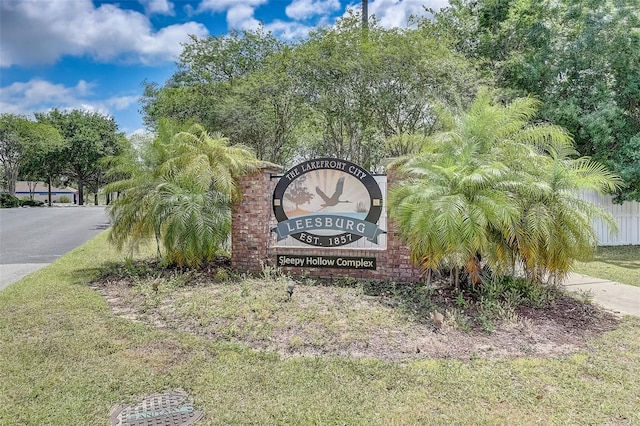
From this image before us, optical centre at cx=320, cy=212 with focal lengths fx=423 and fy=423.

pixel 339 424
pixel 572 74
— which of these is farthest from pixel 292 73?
pixel 339 424

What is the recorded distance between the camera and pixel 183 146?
7.56 m

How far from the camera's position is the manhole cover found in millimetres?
2945

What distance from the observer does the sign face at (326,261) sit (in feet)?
23.6

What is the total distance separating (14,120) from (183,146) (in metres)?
38.6

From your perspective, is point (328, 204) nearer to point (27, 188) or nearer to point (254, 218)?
point (254, 218)

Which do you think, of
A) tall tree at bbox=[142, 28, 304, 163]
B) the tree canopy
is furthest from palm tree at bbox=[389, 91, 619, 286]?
tall tree at bbox=[142, 28, 304, 163]

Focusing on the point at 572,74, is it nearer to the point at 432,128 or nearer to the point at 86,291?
the point at 432,128

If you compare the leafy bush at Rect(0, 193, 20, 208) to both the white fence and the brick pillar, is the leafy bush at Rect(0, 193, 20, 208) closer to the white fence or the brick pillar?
the brick pillar

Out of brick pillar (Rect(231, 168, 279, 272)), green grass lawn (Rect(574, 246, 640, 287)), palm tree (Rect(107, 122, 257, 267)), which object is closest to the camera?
palm tree (Rect(107, 122, 257, 267))

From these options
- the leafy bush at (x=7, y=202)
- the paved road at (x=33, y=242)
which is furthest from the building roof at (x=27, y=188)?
the paved road at (x=33, y=242)

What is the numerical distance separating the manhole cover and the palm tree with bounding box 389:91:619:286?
3389mm

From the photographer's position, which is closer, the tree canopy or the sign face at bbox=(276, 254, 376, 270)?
the sign face at bbox=(276, 254, 376, 270)

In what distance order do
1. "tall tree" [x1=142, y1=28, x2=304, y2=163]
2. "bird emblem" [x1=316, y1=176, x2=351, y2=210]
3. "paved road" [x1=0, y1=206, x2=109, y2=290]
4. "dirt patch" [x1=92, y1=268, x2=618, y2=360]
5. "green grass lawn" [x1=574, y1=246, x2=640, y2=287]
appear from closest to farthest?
"dirt patch" [x1=92, y1=268, x2=618, y2=360], "bird emblem" [x1=316, y1=176, x2=351, y2=210], "green grass lawn" [x1=574, y1=246, x2=640, y2=287], "paved road" [x1=0, y1=206, x2=109, y2=290], "tall tree" [x1=142, y1=28, x2=304, y2=163]

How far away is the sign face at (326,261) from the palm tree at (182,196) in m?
1.16
